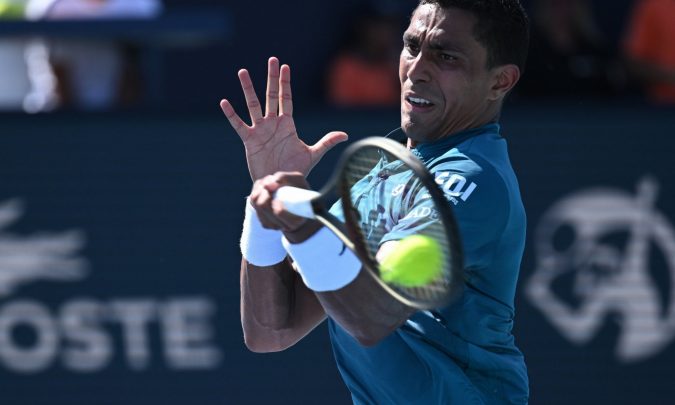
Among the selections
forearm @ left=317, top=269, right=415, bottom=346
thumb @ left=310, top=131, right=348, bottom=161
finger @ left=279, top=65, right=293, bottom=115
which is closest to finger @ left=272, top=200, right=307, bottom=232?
forearm @ left=317, top=269, right=415, bottom=346

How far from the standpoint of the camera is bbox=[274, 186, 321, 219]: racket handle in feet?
8.56

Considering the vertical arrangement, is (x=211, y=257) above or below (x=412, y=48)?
below

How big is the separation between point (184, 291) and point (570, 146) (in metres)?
2.11

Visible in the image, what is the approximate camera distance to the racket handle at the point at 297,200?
261 cm

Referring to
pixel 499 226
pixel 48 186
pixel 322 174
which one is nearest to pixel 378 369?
pixel 499 226

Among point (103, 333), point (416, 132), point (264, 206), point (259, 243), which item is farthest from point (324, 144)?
point (103, 333)

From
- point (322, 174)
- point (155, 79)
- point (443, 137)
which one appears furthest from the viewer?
point (155, 79)

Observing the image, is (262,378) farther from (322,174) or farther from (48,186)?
(48,186)

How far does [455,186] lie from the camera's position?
291cm

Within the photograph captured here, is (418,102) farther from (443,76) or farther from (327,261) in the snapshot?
(327,261)

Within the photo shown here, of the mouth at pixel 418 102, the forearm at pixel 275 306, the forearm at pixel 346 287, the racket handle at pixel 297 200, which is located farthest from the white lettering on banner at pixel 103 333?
the racket handle at pixel 297 200

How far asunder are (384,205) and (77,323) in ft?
11.7

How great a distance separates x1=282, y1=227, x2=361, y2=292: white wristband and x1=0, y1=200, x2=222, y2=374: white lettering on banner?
364 centimetres

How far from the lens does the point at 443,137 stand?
3.17 m
